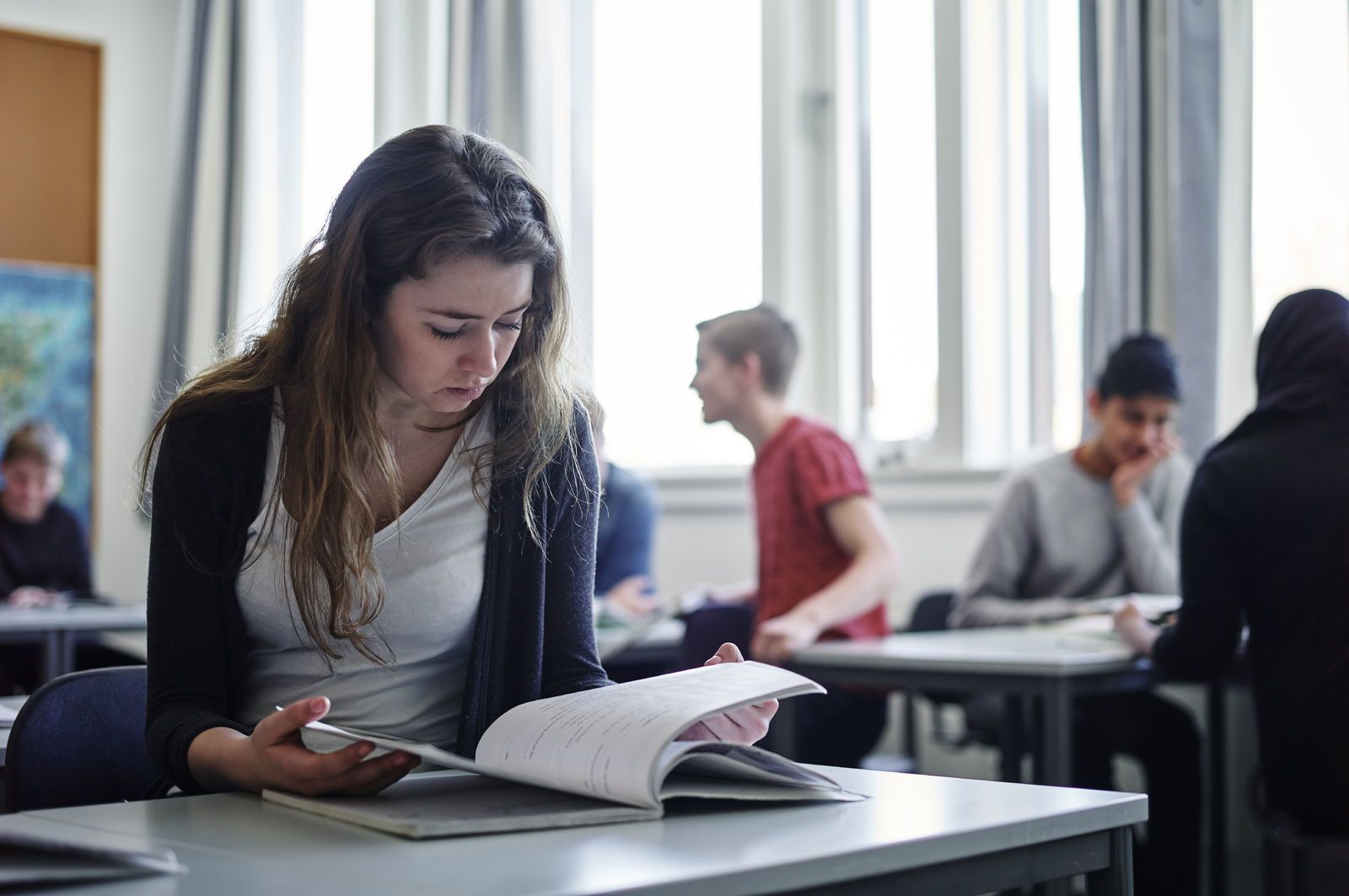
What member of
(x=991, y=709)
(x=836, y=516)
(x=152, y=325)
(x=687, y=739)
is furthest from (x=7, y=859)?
(x=152, y=325)

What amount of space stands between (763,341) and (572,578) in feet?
6.17

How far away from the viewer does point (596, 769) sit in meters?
1.01

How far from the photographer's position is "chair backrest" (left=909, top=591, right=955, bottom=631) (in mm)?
3549

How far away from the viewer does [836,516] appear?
2984mm

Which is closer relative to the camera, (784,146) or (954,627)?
(954,627)

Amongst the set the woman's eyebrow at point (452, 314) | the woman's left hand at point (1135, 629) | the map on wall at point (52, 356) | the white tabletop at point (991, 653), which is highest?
the map on wall at point (52, 356)

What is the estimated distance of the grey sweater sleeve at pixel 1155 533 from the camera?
3203 millimetres

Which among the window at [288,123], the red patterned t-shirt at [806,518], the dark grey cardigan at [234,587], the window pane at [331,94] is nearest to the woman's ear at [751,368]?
the red patterned t-shirt at [806,518]

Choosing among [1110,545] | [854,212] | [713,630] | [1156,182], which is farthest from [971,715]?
[854,212]

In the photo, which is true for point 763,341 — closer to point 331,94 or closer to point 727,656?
point 727,656

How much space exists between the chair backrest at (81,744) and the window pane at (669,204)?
331 centimetres

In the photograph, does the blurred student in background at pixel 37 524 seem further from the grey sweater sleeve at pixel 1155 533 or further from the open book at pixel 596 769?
the open book at pixel 596 769

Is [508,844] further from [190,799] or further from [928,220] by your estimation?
[928,220]

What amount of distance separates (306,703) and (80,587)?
14.0 ft
